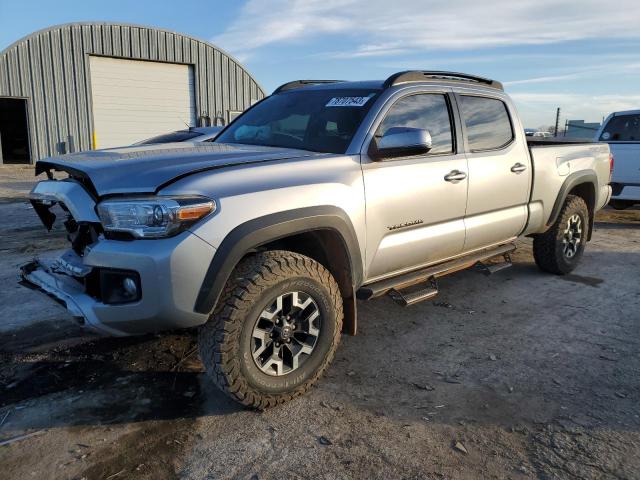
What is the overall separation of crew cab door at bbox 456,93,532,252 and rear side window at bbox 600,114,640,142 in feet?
18.0

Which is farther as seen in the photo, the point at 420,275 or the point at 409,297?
the point at 420,275

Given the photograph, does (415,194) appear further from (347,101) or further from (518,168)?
(518,168)

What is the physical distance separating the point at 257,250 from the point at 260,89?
2323 cm

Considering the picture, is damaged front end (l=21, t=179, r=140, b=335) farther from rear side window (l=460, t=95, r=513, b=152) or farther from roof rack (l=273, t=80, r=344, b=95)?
rear side window (l=460, t=95, r=513, b=152)

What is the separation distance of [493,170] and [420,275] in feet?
3.96

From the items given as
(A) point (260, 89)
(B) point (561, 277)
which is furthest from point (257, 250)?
(A) point (260, 89)

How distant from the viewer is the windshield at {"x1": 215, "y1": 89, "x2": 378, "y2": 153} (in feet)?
11.8

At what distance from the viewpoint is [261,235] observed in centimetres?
273

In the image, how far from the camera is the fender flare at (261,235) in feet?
8.49

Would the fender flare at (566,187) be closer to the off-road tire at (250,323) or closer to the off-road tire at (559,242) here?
the off-road tire at (559,242)

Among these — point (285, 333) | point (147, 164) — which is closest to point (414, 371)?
point (285, 333)

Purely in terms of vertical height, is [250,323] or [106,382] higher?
[250,323]

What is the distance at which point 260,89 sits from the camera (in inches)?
981

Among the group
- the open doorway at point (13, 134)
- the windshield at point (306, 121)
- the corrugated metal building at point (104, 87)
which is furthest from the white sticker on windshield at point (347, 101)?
the open doorway at point (13, 134)
